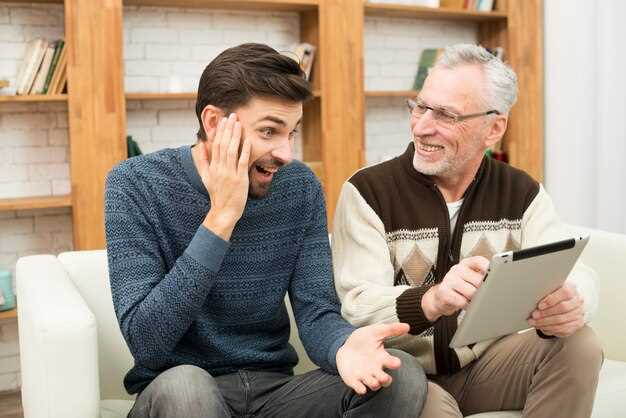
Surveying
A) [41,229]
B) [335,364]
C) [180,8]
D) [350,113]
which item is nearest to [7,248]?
[41,229]

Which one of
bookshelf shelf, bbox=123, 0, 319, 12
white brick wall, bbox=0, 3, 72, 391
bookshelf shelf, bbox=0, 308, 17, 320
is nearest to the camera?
bookshelf shelf, bbox=0, 308, 17, 320

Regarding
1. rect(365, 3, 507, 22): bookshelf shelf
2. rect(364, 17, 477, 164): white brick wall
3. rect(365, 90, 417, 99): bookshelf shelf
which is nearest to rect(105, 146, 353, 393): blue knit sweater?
rect(365, 90, 417, 99): bookshelf shelf

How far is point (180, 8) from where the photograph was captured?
3.77 m

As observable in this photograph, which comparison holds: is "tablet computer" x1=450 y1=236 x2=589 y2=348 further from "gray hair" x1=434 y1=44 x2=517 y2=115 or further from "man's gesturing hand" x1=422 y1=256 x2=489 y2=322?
"gray hair" x1=434 y1=44 x2=517 y2=115

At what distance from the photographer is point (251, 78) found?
1.69m

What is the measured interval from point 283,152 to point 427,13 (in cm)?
272

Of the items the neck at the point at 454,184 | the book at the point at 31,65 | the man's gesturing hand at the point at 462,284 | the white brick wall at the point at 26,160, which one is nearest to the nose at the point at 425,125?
the neck at the point at 454,184

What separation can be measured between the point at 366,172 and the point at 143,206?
1.89 feet

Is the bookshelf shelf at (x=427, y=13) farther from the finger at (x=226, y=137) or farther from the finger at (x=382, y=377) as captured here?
the finger at (x=382, y=377)

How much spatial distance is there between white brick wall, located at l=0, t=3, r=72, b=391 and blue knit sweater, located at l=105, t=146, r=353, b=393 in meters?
1.91

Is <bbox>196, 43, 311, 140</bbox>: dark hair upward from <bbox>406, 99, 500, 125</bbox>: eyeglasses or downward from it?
upward

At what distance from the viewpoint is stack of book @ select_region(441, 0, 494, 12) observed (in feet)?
13.9

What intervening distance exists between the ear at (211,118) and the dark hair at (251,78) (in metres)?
0.01

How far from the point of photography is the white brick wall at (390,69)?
14.1 feet
